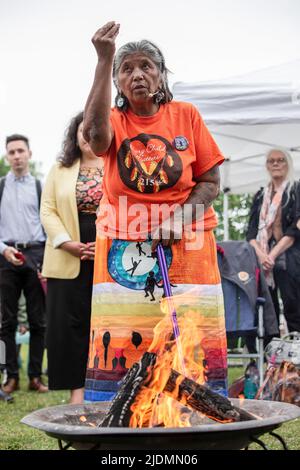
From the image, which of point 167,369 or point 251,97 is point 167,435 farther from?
point 251,97

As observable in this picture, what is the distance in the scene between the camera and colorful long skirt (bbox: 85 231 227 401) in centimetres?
304

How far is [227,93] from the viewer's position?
6.70 m

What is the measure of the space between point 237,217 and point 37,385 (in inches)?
179

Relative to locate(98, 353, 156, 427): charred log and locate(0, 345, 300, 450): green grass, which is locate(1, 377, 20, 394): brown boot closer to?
→ locate(0, 345, 300, 450): green grass

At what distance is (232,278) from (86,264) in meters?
1.49

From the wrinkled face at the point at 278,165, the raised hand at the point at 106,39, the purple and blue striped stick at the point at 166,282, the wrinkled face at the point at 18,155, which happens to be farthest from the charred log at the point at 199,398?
the wrinkled face at the point at 18,155

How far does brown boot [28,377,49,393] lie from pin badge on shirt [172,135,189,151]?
14.0ft

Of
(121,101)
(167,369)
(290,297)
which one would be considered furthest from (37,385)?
(167,369)

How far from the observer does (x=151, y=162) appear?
3074 millimetres

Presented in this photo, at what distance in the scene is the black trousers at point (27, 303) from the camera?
6.79 meters

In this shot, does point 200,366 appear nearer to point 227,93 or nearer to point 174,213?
point 174,213

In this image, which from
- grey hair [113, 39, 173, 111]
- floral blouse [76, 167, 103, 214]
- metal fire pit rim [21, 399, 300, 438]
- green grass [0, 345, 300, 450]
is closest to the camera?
metal fire pit rim [21, 399, 300, 438]

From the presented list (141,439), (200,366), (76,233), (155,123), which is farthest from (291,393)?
(141,439)

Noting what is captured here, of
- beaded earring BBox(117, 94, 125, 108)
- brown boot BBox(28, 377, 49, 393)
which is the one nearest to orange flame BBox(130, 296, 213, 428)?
beaded earring BBox(117, 94, 125, 108)
